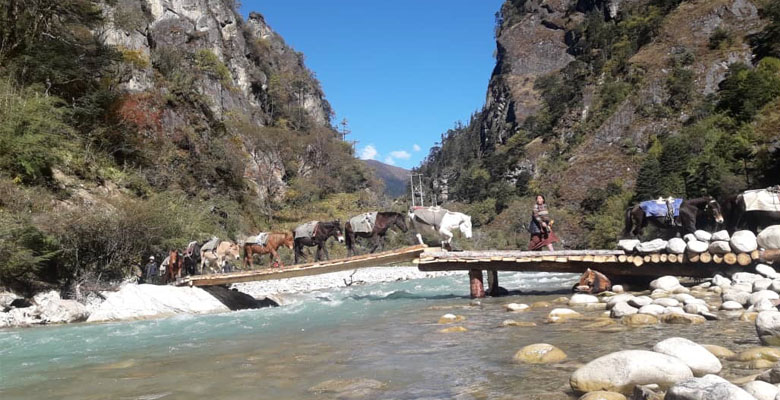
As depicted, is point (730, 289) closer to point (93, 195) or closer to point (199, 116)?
point (93, 195)

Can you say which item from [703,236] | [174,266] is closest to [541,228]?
[703,236]

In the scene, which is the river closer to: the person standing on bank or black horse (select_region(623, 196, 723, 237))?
the person standing on bank

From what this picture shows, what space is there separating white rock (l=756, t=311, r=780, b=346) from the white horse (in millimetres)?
9596

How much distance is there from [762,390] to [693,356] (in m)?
1.17

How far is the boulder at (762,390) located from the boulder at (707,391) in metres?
0.27

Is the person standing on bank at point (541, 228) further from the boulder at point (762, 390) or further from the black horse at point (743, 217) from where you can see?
the boulder at point (762, 390)

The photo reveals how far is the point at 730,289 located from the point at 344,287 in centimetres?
1678

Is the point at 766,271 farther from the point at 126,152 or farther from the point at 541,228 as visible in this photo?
the point at 126,152

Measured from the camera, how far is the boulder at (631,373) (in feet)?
13.6

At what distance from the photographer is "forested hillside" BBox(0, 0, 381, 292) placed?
15.2 metres

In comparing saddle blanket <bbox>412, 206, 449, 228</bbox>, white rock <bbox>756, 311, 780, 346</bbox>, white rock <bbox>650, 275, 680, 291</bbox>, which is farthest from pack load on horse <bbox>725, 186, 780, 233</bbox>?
white rock <bbox>756, 311, 780, 346</bbox>

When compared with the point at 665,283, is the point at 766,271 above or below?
above

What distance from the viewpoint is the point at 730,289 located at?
9.00 metres

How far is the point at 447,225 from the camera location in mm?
14961
